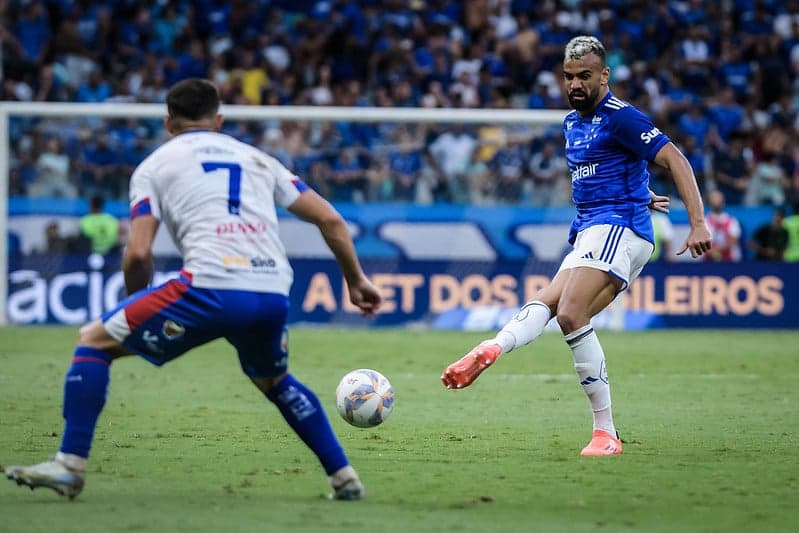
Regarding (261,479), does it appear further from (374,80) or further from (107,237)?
(374,80)

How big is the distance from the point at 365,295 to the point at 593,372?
232 centimetres

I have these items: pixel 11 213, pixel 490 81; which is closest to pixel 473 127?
pixel 490 81

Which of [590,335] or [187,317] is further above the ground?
[187,317]

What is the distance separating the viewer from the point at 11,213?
19.5 meters

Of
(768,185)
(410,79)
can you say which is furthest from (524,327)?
(410,79)

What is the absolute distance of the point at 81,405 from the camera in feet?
19.8

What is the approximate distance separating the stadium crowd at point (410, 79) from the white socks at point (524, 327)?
11928mm

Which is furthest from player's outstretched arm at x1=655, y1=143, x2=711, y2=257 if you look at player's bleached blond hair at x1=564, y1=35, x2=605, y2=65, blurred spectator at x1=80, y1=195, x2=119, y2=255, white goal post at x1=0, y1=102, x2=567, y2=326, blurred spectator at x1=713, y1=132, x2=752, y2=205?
blurred spectator at x1=713, y1=132, x2=752, y2=205

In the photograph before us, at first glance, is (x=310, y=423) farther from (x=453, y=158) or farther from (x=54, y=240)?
(x=453, y=158)

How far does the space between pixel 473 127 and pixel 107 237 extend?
18.4 ft

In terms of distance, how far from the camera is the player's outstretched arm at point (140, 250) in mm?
5824

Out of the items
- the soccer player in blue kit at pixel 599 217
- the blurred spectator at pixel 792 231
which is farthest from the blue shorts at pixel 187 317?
the blurred spectator at pixel 792 231

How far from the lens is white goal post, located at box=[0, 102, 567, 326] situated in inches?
773

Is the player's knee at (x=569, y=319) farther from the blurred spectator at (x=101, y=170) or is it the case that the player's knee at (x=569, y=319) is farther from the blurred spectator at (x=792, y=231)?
the blurred spectator at (x=792, y=231)
